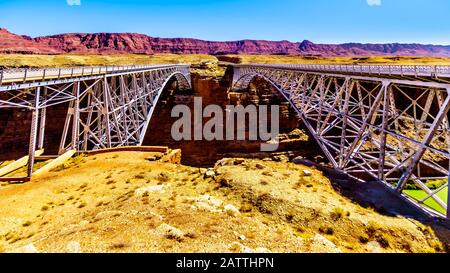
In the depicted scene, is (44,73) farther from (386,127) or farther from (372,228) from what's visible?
(386,127)

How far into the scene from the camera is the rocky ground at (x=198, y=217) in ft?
24.4

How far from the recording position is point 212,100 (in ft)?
175

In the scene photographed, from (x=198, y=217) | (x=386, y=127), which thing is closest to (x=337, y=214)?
Answer: (x=198, y=217)

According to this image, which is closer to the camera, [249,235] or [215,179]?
[249,235]

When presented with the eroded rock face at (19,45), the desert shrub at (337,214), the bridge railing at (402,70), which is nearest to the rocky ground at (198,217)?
the desert shrub at (337,214)

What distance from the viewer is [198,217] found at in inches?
349

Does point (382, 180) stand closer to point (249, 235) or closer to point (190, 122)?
point (249, 235)

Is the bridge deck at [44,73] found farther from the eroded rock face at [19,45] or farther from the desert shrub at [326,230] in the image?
the eroded rock face at [19,45]

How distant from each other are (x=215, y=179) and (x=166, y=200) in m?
3.07

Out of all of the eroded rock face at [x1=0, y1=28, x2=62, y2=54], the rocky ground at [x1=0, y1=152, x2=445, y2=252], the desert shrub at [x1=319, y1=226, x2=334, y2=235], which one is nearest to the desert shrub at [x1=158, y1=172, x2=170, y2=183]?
the rocky ground at [x1=0, y1=152, x2=445, y2=252]

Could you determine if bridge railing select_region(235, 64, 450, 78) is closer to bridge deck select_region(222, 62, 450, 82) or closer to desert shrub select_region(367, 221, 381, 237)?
bridge deck select_region(222, 62, 450, 82)
